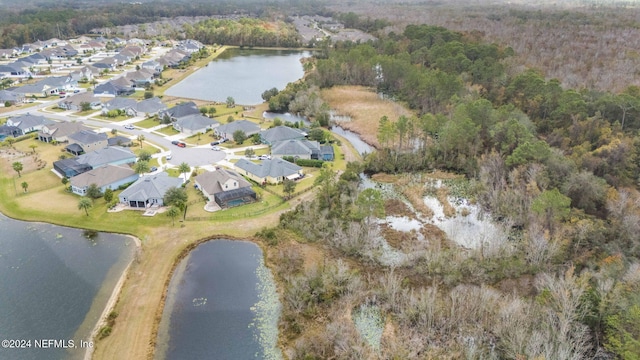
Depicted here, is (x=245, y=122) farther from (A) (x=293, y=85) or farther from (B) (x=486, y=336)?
(B) (x=486, y=336)

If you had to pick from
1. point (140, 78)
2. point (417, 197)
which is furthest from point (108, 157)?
point (140, 78)

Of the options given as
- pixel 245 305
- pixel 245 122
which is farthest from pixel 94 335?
pixel 245 122

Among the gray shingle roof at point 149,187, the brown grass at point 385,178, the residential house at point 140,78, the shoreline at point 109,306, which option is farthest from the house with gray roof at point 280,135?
the residential house at point 140,78

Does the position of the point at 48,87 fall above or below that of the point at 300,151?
above

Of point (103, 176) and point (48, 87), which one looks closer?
point (103, 176)

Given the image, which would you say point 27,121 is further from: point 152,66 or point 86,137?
point 152,66

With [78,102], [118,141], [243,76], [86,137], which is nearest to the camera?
[86,137]

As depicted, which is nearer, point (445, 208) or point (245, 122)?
point (445, 208)
